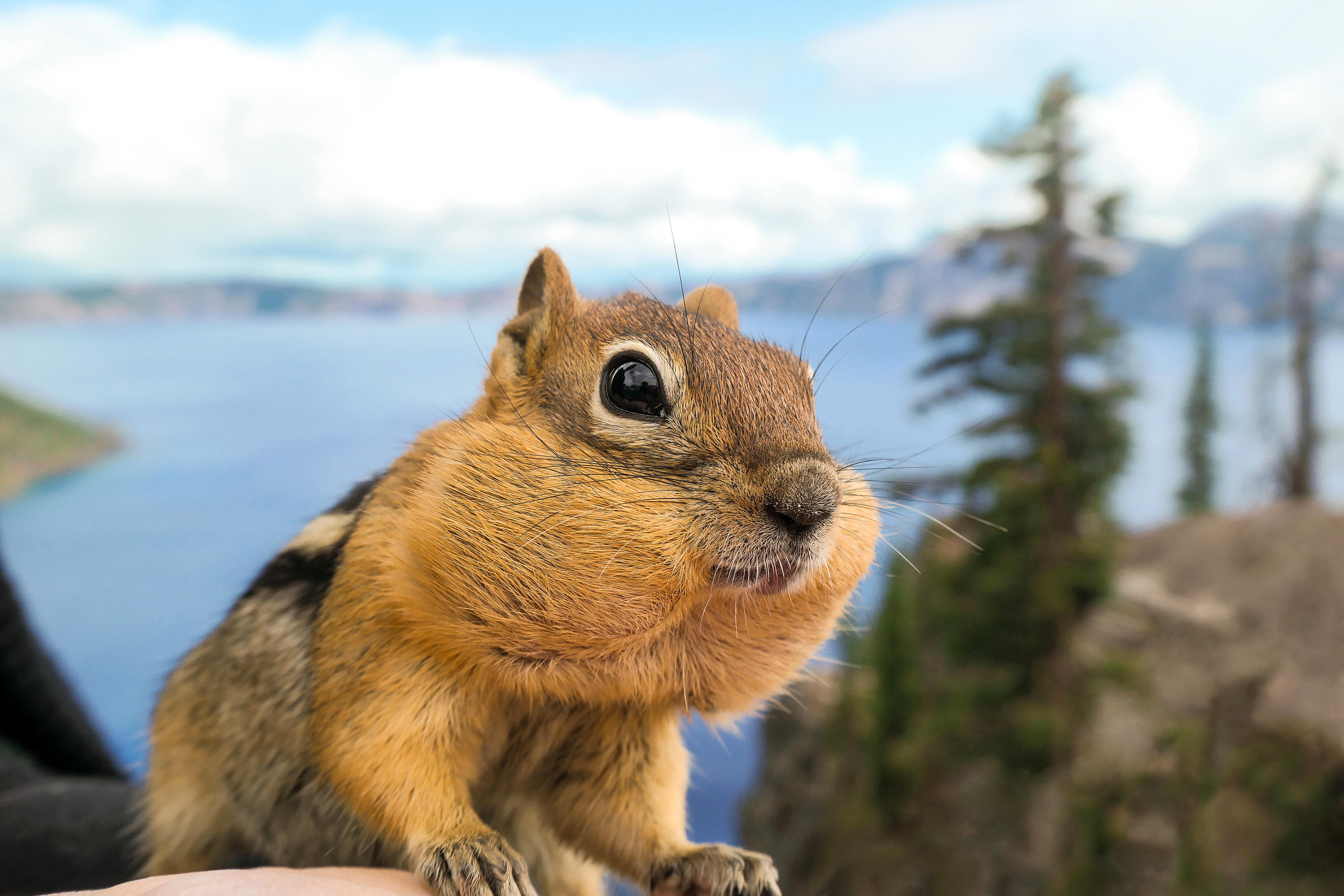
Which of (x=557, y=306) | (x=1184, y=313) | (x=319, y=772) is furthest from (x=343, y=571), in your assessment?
(x=1184, y=313)

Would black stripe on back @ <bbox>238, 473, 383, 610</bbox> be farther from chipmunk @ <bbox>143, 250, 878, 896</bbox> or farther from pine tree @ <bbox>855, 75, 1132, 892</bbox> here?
pine tree @ <bbox>855, 75, 1132, 892</bbox>

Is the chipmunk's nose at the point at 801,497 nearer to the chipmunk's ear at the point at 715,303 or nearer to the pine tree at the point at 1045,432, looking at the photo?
the chipmunk's ear at the point at 715,303

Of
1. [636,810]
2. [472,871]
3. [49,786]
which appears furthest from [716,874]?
[49,786]

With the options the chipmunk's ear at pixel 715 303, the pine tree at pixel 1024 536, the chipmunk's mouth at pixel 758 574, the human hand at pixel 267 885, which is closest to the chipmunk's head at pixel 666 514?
the chipmunk's mouth at pixel 758 574

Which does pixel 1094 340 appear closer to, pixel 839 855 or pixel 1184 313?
pixel 1184 313

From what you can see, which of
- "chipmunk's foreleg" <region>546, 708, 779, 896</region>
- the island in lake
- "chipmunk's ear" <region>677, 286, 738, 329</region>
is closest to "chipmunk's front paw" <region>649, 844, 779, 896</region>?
"chipmunk's foreleg" <region>546, 708, 779, 896</region>

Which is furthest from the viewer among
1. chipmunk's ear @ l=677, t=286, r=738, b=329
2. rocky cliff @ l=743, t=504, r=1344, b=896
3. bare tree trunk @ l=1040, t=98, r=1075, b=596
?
bare tree trunk @ l=1040, t=98, r=1075, b=596

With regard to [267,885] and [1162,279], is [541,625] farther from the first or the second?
[1162,279]

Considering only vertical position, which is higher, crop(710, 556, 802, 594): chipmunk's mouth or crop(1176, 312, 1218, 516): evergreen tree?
crop(710, 556, 802, 594): chipmunk's mouth
